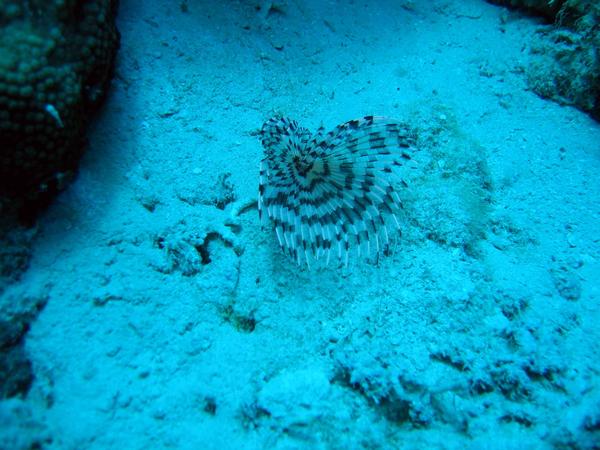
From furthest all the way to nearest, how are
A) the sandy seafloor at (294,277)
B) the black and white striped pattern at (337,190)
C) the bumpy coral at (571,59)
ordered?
the bumpy coral at (571,59) → the black and white striped pattern at (337,190) → the sandy seafloor at (294,277)

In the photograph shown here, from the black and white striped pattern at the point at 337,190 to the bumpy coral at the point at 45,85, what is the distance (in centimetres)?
156

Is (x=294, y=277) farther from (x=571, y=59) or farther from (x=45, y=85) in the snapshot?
(x=571, y=59)

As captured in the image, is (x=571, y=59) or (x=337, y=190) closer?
(x=337, y=190)

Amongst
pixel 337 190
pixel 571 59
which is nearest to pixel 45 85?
pixel 337 190

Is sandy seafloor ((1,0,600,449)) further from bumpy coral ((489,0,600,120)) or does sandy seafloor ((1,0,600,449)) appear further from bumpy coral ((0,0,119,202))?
bumpy coral ((0,0,119,202))

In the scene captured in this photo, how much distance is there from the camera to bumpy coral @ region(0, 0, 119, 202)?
249cm

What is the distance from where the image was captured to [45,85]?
259 cm

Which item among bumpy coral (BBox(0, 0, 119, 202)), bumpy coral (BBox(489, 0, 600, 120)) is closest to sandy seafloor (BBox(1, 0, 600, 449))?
bumpy coral (BBox(489, 0, 600, 120))

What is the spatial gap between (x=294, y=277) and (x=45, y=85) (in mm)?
2366

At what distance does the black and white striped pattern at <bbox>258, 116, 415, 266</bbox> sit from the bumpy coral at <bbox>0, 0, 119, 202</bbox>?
1560mm

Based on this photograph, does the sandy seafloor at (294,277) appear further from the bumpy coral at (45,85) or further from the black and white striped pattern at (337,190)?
the bumpy coral at (45,85)

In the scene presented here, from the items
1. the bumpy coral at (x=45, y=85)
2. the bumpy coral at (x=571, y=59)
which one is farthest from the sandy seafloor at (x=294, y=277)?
the bumpy coral at (x=45, y=85)

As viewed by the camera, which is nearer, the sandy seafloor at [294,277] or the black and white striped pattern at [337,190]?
the sandy seafloor at [294,277]

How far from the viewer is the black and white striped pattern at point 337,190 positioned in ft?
9.75
